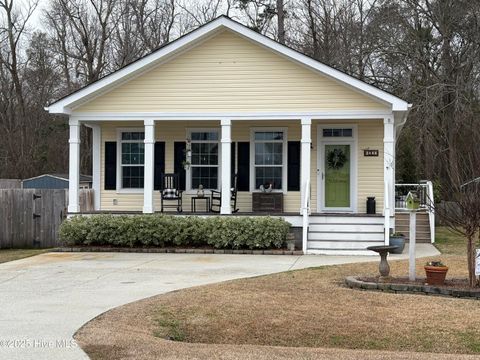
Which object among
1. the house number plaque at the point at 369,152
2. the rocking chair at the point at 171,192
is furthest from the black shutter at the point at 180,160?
the house number plaque at the point at 369,152

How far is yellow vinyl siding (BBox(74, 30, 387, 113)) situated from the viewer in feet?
53.3

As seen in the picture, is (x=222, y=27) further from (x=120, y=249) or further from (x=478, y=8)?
(x=478, y=8)

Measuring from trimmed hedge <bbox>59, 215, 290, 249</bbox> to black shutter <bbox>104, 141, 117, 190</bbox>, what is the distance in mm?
2489

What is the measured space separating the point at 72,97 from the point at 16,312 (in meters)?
9.88

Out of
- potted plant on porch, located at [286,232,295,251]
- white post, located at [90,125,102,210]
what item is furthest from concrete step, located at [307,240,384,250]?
white post, located at [90,125,102,210]

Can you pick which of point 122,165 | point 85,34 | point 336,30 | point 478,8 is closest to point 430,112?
point 478,8

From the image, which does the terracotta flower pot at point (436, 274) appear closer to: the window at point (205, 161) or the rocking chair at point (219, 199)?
the rocking chair at point (219, 199)

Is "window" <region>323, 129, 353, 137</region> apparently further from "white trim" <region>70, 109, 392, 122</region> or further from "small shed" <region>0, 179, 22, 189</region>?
"small shed" <region>0, 179, 22, 189</region>

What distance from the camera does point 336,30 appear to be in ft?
107

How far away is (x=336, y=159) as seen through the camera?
17547 mm

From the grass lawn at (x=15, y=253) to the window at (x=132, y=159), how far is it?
10.5ft

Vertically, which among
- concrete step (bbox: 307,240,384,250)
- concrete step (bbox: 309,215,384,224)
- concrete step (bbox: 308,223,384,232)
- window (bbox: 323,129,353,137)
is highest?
window (bbox: 323,129,353,137)

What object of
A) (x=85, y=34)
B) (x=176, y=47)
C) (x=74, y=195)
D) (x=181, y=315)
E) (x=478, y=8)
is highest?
(x=85, y=34)

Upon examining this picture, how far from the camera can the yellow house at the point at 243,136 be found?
1600 cm
